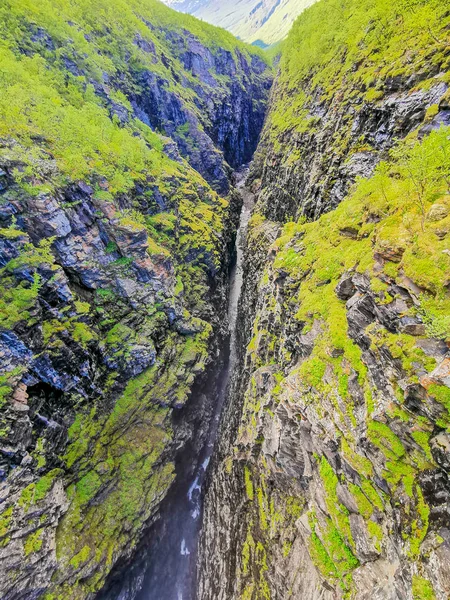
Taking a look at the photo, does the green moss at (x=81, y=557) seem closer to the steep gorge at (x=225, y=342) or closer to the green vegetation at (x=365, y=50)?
the steep gorge at (x=225, y=342)

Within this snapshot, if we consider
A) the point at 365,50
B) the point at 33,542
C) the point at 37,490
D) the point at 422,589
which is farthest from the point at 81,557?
the point at 365,50

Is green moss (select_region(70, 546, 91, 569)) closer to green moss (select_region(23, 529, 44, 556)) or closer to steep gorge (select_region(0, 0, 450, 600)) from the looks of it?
steep gorge (select_region(0, 0, 450, 600))

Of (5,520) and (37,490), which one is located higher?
(5,520)

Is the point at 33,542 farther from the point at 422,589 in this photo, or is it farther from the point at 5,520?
the point at 422,589

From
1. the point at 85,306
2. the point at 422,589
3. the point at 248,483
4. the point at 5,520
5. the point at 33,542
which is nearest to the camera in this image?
the point at 422,589

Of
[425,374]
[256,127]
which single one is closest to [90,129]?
[425,374]

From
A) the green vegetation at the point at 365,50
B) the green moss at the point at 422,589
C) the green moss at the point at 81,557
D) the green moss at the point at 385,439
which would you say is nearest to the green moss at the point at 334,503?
the green moss at the point at 422,589

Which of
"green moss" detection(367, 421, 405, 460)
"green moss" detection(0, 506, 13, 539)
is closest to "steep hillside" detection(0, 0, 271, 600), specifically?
"green moss" detection(0, 506, 13, 539)
